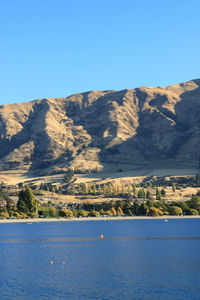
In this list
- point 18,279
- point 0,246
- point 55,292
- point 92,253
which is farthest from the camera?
point 0,246

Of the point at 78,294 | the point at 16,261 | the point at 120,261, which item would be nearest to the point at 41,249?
the point at 16,261

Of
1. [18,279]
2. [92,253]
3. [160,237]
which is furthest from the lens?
[160,237]

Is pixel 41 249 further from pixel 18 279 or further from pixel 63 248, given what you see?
pixel 18 279

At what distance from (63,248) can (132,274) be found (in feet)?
137

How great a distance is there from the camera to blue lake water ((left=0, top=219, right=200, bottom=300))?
58.4m

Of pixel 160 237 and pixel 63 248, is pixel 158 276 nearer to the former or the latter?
pixel 63 248

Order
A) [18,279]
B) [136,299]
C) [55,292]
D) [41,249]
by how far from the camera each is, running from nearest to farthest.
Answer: [136,299] < [55,292] < [18,279] < [41,249]

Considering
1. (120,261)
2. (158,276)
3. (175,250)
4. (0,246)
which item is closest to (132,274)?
(158,276)

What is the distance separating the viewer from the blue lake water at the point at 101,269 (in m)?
58.4

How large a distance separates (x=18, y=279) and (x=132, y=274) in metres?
17.2

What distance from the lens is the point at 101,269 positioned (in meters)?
76.6

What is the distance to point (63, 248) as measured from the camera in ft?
361

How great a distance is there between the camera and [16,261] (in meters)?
87.5

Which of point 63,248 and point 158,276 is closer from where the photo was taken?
point 158,276
